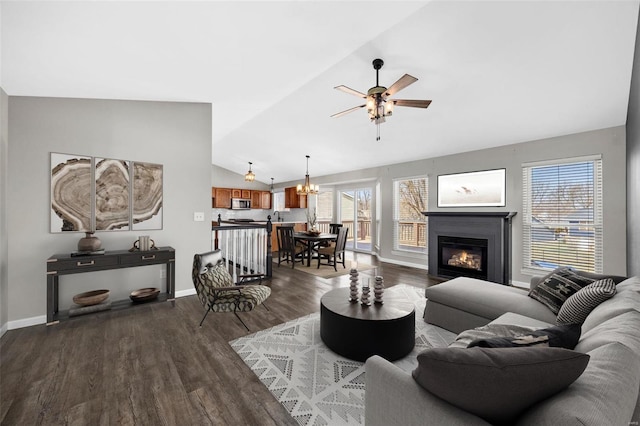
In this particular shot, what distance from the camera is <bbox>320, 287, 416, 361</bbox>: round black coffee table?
2162 mm

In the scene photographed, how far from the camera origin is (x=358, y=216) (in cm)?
839

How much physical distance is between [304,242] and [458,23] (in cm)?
480

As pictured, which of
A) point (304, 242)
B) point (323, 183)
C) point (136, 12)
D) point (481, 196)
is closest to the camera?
point (136, 12)

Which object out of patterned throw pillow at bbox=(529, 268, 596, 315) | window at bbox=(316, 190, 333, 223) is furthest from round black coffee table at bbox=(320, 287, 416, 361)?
window at bbox=(316, 190, 333, 223)

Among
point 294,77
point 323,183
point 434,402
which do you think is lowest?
point 434,402

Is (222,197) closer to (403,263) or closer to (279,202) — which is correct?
(279,202)

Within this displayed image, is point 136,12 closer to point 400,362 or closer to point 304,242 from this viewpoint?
point 400,362

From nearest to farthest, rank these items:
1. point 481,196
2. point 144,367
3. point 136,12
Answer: point 136,12 → point 144,367 → point 481,196

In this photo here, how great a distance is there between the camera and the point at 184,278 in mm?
3869

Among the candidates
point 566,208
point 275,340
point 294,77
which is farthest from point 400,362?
point 566,208

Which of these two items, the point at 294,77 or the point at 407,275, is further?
Result: the point at 407,275

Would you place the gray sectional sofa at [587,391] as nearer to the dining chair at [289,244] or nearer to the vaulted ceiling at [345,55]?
the vaulted ceiling at [345,55]

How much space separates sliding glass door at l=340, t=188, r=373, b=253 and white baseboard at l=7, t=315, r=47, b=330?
693 centimetres

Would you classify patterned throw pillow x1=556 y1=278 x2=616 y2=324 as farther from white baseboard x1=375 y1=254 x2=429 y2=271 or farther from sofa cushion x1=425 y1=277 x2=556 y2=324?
white baseboard x1=375 y1=254 x2=429 y2=271
